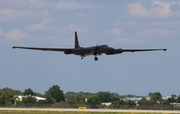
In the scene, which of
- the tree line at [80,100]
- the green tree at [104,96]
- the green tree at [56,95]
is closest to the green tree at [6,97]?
the tree line at [80,100]

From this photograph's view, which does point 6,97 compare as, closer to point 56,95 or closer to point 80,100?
point 80,100

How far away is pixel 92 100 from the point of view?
6398 inches

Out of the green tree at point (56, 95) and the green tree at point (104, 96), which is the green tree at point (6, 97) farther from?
the green tree at point (104, 96)

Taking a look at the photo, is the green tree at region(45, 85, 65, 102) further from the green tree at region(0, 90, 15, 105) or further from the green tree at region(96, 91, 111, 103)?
the green tree at region(0, 90, 15, 105)

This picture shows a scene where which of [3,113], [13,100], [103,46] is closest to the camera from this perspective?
[103,46]

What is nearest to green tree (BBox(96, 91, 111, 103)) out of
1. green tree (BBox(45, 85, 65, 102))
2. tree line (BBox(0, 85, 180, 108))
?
tree line (BBox(0, 85, 180, 108))

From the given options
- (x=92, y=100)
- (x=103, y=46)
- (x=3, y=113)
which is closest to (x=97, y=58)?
(x=103, y=46)

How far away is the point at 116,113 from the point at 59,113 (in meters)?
8.49

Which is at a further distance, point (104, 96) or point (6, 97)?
point (104, 96)

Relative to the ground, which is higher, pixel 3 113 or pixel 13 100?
pixel 13 100

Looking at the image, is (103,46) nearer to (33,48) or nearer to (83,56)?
(83,56)

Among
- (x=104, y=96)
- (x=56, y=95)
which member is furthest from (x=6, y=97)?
(x=104, y=96)

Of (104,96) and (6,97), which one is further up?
(104,96)

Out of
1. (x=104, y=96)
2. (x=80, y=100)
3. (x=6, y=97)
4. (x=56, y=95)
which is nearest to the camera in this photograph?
(x=6, y=97)
